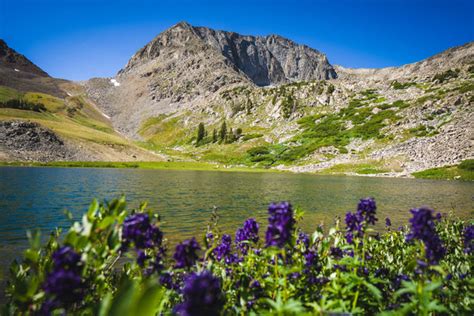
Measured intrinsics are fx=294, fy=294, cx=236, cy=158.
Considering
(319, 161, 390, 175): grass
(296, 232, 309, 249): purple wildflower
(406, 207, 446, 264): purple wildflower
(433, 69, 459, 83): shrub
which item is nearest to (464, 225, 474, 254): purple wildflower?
(406, 207, 446, 264): purple wildflower

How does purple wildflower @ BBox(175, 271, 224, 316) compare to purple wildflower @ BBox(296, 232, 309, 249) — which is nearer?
purple wildflower @ BBox(175, 271, 224, 316)

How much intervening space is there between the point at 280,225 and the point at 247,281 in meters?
2.14

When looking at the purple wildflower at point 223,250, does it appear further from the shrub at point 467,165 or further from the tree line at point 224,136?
the tree line at point 224,136

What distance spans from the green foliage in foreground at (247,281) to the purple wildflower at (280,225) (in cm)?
10

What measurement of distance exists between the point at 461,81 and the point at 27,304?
21867 cm

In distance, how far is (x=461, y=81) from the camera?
17088 cm

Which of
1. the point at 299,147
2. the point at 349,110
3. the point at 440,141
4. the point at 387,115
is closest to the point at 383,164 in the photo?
the point at 440,141

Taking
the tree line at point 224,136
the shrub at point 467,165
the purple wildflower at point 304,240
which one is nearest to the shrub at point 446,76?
the shrub at point 467,165

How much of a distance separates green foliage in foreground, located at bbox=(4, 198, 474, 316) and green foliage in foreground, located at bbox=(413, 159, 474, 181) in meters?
89.3

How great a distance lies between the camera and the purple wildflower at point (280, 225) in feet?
16.1

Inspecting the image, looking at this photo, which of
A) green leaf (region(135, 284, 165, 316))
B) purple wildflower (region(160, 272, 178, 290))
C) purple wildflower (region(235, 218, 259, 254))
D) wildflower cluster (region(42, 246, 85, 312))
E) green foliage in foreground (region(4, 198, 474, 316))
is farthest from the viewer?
purple wildflower (region(235, 218, 259, 254))

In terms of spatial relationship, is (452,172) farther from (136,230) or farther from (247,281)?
A: (136,230)

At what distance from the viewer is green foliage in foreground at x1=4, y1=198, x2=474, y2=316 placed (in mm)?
3439

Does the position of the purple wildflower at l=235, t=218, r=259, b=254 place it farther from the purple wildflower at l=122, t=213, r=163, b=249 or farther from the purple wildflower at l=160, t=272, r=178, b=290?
the purple wildflower at l=122, t=213, r=163, b=249
